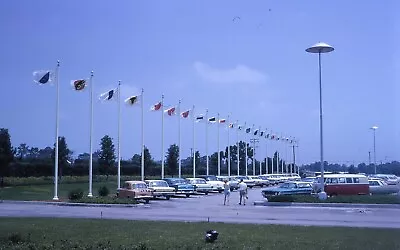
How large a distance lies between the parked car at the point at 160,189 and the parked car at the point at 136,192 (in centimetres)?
239

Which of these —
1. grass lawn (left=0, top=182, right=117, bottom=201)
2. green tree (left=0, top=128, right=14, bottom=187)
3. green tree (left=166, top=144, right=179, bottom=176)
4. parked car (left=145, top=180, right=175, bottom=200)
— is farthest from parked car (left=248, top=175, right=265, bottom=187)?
parked car (left=145, top=180, right=175, bottom=200)

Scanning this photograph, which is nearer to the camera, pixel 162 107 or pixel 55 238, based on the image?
pixel 55 238

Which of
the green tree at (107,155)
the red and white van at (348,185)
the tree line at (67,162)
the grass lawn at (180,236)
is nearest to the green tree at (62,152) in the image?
the tree line at (67,162)

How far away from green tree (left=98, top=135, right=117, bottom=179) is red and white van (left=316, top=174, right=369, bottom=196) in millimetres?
40295

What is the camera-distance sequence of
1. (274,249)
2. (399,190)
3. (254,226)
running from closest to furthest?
(274,249) < (254,226) < (399,190)

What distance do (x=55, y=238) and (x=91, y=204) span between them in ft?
67.7

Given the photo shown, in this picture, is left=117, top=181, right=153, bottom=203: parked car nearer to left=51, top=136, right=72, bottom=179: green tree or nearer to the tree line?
the tree line

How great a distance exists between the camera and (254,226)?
Result: 20.6m

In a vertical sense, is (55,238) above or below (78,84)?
below

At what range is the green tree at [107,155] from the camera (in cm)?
7800

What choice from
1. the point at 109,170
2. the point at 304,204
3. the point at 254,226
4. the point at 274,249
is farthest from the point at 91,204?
the point at 109,170

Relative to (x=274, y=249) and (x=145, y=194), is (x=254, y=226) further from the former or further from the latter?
(x=145, y=194)

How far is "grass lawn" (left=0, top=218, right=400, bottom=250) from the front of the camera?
15195 millimetres

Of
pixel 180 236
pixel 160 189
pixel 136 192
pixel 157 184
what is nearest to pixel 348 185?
pixel 160 189
